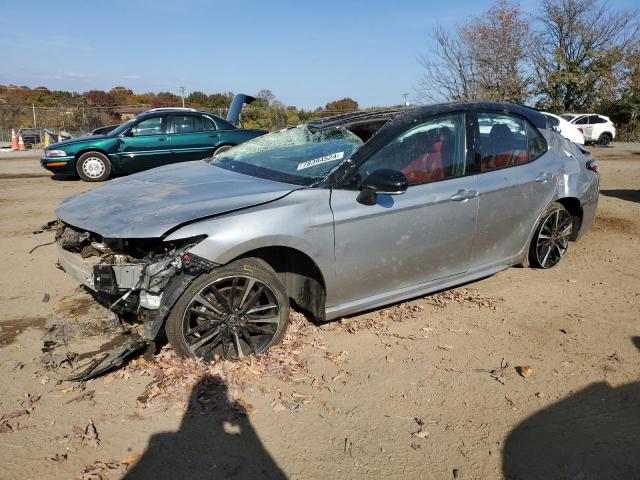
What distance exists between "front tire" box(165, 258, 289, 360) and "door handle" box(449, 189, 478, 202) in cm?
152

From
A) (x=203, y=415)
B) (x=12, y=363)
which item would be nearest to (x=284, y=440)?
(x=203, y=415)

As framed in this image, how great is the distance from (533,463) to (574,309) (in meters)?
2.17

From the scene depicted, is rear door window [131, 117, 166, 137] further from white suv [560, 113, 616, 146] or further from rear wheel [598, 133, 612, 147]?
rear wheel [598, 133, 612, 147]

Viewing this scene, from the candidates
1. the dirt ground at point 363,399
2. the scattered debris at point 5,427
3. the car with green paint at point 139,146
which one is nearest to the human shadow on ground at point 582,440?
the dirt ground at point 363,399

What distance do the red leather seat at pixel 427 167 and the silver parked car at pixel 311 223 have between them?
0.01 metres

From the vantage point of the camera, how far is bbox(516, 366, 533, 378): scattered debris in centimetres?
348

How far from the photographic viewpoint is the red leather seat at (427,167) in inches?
156

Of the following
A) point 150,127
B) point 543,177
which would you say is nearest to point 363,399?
point 543,177

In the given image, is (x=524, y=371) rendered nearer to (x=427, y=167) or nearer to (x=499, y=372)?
(x=499, y=372)

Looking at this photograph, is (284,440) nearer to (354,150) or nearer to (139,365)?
(139,365)

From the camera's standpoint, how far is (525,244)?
490cm

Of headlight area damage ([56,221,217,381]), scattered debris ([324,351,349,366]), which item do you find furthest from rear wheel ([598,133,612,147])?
headlight area damage ([56,221,217,381])

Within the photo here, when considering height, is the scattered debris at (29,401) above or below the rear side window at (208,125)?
below

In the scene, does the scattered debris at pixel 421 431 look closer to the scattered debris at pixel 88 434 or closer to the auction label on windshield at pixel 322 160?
the scattered debris at pixel 88 434
